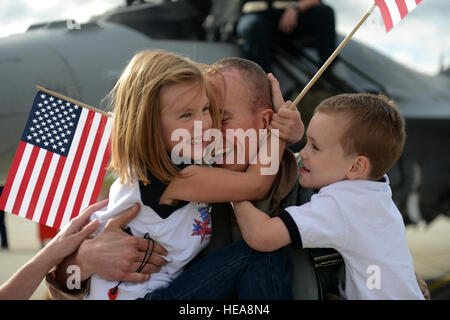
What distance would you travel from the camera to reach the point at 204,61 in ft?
12.9

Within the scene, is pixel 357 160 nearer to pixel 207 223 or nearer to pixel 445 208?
pixel 207 223

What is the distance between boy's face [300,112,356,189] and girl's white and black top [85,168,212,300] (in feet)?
1.42

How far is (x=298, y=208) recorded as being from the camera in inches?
56.1

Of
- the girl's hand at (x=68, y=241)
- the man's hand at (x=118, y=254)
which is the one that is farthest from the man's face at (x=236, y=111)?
the girl's hand at (x=68, y=241)

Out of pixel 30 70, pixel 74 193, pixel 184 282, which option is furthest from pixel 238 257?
pixel 30 70

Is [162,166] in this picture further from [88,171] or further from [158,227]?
[88,171]

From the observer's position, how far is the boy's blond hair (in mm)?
1476

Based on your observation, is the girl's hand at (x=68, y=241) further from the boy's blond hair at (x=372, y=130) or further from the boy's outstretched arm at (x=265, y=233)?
the boy's blond hair at (x=372, y=130)

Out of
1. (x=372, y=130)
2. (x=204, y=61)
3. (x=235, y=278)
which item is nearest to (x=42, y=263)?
(x=235, y=278)

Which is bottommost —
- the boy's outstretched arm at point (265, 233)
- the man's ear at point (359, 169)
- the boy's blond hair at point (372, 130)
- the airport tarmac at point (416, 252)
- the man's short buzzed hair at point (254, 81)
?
the airport tarmac at point (416, 252)

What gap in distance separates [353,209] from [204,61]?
2.80 meters

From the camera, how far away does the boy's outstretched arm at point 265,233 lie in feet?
4.54

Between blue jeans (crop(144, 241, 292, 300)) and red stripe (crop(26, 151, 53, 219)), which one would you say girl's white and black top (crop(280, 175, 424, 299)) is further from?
red stripe (crop(26, 151, 53, 219))
